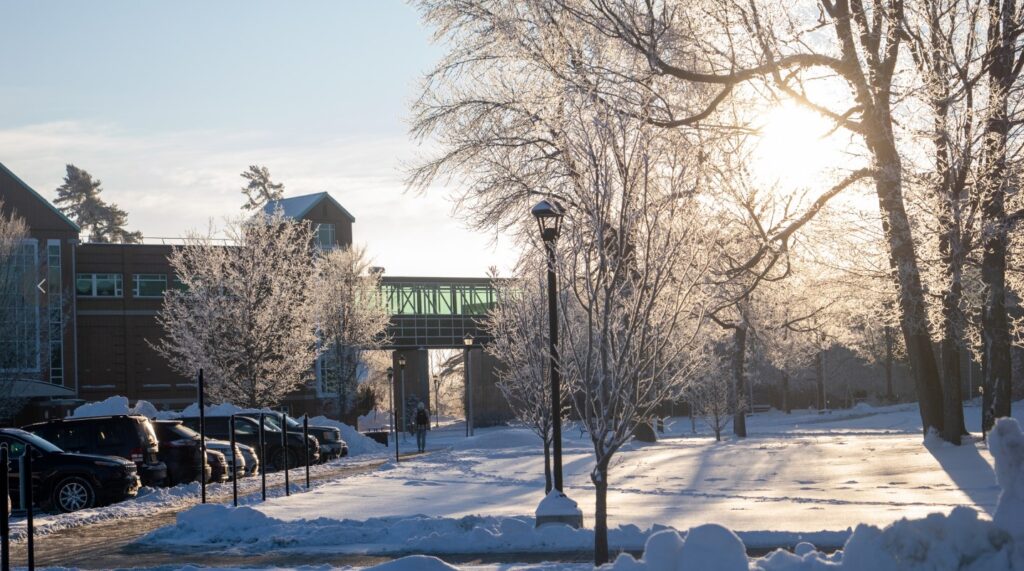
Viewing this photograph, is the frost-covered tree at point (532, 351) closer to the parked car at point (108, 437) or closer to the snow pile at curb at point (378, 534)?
the snow pile at curb at point (378, 534)

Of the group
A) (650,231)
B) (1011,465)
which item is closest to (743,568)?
(1011,465)

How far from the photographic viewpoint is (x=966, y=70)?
20.3m

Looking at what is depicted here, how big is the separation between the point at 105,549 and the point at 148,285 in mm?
60429

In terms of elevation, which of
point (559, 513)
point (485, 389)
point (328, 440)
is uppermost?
point (485, 389)

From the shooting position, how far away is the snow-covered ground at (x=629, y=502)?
13.6 meters

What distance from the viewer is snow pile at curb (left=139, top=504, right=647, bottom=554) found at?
527 inches

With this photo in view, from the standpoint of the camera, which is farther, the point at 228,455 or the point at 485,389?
the point at 485,389

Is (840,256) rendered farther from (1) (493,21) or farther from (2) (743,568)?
(2) (743,568)

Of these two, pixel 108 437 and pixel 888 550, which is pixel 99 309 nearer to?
pixel 108 437

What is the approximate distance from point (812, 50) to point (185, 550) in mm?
13726

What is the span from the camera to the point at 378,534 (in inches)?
579

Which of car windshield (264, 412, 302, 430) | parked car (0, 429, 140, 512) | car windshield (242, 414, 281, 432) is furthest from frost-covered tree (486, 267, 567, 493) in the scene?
car windshield (264, 412, 302, 430)

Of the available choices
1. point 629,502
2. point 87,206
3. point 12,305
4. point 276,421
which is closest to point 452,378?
point 87,206

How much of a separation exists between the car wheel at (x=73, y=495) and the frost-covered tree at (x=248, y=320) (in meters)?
26.2
